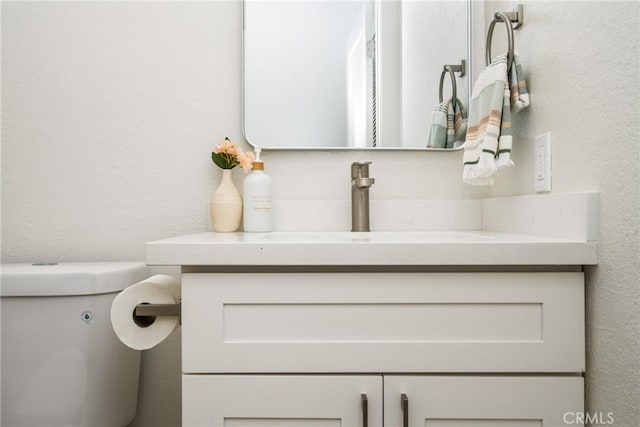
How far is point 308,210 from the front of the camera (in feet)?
3.85

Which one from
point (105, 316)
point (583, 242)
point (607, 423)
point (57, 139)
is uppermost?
point (57, 139)

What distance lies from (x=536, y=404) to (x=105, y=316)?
2.95ft

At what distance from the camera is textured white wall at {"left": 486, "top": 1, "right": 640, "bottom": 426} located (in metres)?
0.63

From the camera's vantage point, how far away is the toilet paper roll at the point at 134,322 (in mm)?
792

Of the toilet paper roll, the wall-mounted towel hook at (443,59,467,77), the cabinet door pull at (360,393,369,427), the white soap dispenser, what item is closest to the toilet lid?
the toilet paper roll

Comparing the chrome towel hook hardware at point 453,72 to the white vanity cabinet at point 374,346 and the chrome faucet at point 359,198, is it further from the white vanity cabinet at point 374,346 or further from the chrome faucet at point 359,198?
the white vanity cabinet at point 374,346

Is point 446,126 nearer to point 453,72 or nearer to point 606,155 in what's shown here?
point 453,72

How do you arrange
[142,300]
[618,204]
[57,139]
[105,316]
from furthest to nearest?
1. [57,139]
2. [105,316]
3. [142,300]
4. [618,204]

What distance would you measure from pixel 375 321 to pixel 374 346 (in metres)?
0.04

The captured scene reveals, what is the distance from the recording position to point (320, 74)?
3.86ft

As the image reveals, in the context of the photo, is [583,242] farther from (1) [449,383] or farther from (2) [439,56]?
(2) [439,56]

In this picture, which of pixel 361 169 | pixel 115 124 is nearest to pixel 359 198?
pixel 361 169

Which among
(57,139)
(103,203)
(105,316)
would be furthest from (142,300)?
(57,139)

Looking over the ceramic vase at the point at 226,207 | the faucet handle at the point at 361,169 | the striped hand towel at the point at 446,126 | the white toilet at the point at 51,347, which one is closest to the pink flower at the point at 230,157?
the ceramic vase at the point at 226,207
